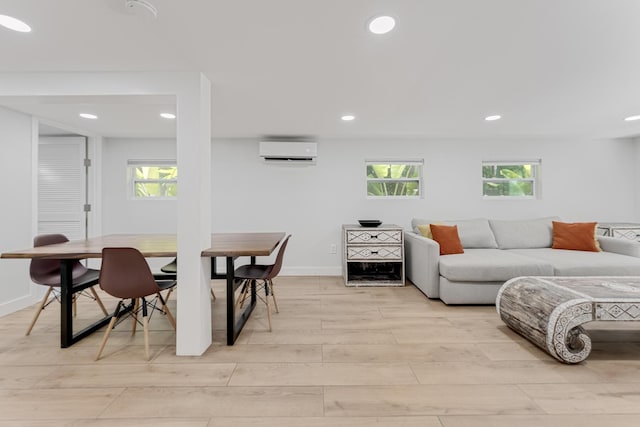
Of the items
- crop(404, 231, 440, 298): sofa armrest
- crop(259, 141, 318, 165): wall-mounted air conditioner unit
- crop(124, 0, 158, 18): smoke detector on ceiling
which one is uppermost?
crop(124, 0, 158, 18): smoke detector on ceiling

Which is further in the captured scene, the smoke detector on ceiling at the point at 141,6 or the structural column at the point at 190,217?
the structural column at the point at 190,217

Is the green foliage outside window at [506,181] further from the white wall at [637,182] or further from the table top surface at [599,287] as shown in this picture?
the table top surface at [599,287]

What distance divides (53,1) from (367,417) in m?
2.61

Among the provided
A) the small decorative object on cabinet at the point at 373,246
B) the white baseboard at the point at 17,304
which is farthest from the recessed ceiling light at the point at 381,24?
the white baseboard at the point at 17,304

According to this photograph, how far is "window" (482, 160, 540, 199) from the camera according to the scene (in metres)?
4.36

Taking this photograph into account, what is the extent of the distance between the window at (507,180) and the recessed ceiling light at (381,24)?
11.5 ft

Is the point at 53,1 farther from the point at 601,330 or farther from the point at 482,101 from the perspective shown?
the point at 601,330

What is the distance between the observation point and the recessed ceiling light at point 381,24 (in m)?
1.52

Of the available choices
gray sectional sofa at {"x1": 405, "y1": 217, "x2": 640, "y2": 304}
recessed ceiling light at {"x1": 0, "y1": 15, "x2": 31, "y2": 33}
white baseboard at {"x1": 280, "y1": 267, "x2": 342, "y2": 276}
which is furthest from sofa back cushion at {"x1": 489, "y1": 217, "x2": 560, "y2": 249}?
recessed ceiling light at {"x1": 0, "y1": 15, "x2": 31, "y2": 33}

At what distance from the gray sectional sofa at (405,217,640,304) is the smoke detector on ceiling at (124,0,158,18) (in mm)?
3113

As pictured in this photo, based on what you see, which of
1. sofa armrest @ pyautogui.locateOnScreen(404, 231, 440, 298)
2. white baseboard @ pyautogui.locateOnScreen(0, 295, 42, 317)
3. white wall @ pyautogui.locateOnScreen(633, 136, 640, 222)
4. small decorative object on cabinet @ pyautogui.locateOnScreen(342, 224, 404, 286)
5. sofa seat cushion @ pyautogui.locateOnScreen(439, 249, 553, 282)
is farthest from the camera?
white wall @ pyautogui.locateOnScreen(633, 136, 640, 222)

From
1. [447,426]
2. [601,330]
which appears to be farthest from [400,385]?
[601,330]

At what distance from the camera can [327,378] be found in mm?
1749

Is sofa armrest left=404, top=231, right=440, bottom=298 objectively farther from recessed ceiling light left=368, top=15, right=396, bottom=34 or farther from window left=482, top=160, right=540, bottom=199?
recessed ceiling light left=368, top=15, right=396, bottom=34
